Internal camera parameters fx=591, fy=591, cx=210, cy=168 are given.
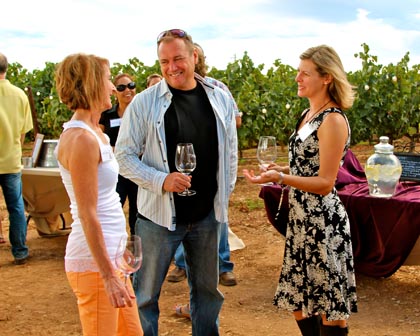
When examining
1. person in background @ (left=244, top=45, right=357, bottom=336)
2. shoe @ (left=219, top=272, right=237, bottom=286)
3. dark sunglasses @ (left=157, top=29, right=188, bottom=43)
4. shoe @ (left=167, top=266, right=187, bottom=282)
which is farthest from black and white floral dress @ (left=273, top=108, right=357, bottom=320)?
shoe @ (left=167, top=266, right=187, bottom=282)

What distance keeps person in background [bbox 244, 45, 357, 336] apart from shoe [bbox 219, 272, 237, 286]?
6.10ft

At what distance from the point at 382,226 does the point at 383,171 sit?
0.43m

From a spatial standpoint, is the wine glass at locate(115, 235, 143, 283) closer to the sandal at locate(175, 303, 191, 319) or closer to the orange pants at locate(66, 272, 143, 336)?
the orange pants at locate(66, 272, 143, 336)

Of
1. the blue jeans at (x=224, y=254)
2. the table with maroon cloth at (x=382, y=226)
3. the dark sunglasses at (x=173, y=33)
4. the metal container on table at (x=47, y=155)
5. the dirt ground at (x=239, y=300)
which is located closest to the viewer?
the dark sunglasses at (x=173, y=33)

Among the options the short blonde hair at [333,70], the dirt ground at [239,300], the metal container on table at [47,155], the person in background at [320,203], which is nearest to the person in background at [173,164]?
the person in background at [320,203]

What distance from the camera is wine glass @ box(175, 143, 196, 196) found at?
9.40 ft

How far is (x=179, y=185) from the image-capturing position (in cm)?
283

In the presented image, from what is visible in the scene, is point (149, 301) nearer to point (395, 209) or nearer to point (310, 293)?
point (310, 293)

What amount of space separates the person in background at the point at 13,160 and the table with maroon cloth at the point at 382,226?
2.66 metres

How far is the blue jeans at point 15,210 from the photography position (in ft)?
19.2

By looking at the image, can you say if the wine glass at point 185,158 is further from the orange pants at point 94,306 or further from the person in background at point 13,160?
the person in background at point 13,160

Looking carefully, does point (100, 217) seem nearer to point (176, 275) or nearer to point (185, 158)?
point (185, 158)

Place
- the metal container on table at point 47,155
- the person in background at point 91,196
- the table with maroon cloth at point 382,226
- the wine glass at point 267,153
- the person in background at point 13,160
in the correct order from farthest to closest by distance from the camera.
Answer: the metal container on table at point 47,155
the person in background at point 13,160
the table with maroon cloth at point 382,226
the wine glass at point 267,153
the person in background at point 91,196

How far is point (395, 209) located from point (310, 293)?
1.45 m
